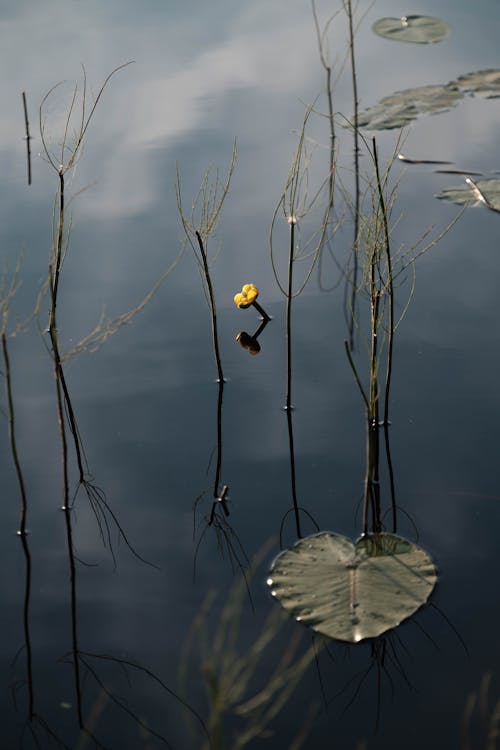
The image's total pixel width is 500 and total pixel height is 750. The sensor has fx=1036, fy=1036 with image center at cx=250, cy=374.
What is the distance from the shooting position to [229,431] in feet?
8.75

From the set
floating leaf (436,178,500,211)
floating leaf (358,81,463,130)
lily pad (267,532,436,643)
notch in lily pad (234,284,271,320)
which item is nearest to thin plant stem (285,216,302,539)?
lily pad (267,532,436,643)

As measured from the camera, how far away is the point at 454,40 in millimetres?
5367

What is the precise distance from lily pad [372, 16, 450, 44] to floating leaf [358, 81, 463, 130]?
60 cm

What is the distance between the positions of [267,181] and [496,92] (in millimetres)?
1320

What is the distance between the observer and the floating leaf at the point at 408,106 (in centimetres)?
436

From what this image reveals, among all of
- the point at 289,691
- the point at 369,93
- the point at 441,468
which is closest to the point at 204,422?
the point at 441,468

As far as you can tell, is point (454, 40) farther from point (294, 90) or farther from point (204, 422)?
point (204, 422)

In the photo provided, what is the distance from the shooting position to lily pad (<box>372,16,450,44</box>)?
5250 mm

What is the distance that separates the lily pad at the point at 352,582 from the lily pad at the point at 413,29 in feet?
11.9

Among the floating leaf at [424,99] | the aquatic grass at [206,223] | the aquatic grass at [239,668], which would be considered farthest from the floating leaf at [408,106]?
the aquatic grass at [239,668]

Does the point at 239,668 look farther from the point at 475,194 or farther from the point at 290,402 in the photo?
the point at 475,194

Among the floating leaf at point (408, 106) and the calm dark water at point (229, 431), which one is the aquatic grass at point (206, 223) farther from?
the floating leaf at point (408, 106)

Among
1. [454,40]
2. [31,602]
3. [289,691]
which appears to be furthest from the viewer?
[454,40]

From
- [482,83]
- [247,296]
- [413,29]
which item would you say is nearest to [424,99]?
[482,83]
